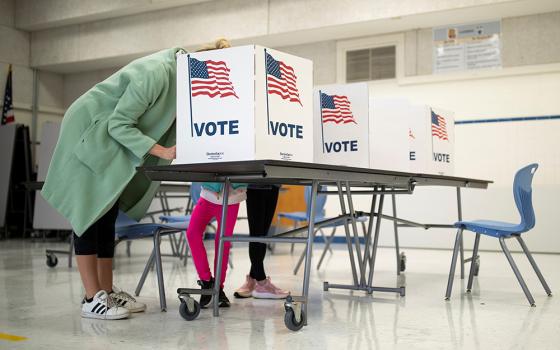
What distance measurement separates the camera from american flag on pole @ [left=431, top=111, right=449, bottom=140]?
3848mm

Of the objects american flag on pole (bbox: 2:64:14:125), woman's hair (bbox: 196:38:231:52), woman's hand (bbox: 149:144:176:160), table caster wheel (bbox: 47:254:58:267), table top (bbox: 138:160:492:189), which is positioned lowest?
table caster wheel (bbox: 47:254:58:267)

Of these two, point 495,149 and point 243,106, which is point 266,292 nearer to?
point 243,106

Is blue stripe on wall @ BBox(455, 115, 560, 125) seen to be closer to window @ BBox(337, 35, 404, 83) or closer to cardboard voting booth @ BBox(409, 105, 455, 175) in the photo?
window @ BBox(337, 35, 404, 83)

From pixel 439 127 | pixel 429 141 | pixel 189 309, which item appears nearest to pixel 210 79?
pixel 189 309

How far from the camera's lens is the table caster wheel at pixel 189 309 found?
2.37 m

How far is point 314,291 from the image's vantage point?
10.9 ft

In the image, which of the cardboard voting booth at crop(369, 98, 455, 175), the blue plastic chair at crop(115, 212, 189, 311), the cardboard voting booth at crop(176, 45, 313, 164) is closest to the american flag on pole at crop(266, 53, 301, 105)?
the cardboard voting booth at crop(176, 45, 313, 164)

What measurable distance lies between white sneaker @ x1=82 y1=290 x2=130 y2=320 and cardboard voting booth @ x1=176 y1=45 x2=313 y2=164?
2.17 ft

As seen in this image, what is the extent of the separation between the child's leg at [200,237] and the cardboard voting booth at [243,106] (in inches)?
20.8

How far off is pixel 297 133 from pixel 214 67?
0.38 meters

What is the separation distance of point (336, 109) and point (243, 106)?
36.7 inches

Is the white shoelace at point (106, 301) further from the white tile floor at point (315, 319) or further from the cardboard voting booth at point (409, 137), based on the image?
the cardboard voting booth at point (409, 137)

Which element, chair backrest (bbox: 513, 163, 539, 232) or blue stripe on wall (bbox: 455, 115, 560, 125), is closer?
chair backrest (bbox: 513, 163, 539, 232)

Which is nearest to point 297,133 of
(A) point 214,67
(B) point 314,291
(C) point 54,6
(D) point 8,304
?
(A) point 214,67
